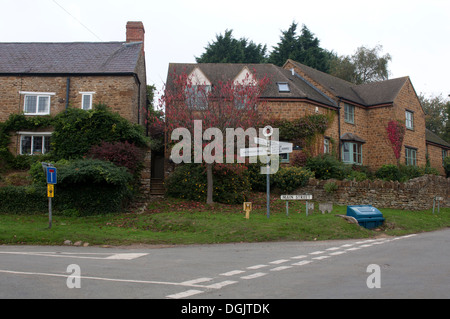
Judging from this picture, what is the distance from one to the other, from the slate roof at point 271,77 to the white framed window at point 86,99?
251 inches

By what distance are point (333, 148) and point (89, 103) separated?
1803 cm

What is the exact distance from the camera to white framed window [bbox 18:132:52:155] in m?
25.3

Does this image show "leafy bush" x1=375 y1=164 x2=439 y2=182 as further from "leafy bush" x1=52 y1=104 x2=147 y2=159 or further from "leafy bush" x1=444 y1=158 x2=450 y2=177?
"leafy bush" x1=52 y1=104 x2=147 y2=159

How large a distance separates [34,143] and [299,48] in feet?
123

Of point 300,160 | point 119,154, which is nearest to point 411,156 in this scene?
point 300,160

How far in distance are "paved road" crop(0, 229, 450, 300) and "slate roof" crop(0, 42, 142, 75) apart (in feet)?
54.9

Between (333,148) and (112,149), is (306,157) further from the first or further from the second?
(112,149)

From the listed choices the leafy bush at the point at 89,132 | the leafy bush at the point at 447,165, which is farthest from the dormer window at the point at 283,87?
the leafy bush at the point at 447,165

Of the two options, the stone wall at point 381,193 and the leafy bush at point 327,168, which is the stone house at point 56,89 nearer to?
the leafy bush at point 327,168

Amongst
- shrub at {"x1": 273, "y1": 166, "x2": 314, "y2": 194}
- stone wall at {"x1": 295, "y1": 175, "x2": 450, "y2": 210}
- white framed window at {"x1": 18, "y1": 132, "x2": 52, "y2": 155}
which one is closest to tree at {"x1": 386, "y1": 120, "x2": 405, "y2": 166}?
stone wall at {"x1": 295, "y1": 175, "x2": 450, "y2": 210}

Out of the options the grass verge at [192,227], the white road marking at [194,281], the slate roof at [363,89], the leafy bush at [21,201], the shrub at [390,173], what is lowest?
the white road marking at [194,281]

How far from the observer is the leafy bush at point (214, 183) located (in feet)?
70.7

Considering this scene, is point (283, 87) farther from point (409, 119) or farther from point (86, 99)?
point (86, 99)

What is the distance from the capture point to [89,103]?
85.7 feet
